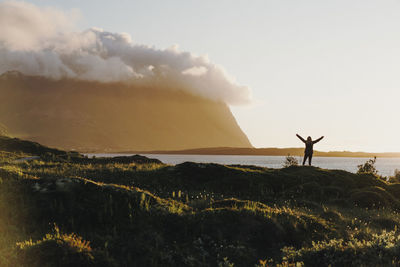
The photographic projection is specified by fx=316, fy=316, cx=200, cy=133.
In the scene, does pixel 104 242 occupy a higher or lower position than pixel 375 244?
lower

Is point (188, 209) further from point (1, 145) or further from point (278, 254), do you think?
point (1, 145)

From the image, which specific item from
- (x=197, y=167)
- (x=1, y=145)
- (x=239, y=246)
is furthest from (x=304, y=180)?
(x=1, y=145)

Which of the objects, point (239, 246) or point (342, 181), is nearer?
point (239, 246)

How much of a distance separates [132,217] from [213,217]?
102 inches

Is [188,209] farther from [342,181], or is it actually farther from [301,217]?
[342,181]

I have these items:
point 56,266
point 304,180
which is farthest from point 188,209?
point 304,180

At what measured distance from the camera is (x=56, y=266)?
688cm

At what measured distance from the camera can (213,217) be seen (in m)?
10.3

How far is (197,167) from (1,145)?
99.6 feet

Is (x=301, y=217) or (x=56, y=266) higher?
(x=301, y=217)

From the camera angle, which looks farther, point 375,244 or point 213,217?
point 213,217

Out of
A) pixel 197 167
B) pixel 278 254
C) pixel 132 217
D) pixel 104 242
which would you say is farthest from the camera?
pixel 197 167

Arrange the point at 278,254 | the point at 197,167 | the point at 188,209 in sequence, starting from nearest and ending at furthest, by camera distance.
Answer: the point at 278,254
the point at 188,209
the point at 197,167

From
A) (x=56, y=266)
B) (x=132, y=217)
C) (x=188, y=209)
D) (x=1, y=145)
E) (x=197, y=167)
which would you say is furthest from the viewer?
(x=1, y=145)
